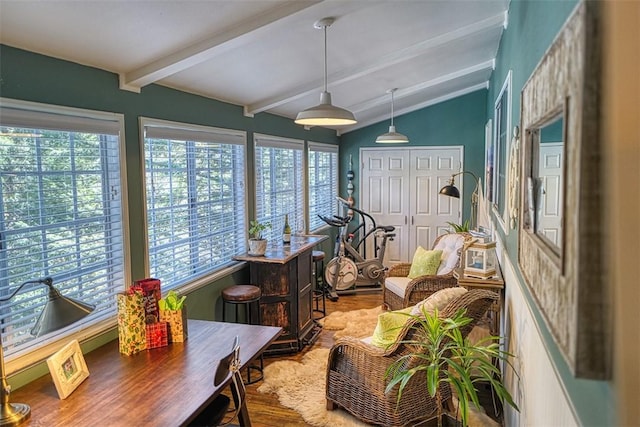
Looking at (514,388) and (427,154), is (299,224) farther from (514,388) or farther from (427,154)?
(514,388)

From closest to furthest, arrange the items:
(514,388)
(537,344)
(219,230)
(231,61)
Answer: (537,344) → (514,388) → (231,61) → (219,230)

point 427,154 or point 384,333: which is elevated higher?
point 427,154

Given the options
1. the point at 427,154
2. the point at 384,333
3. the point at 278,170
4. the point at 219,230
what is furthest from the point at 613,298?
the point at 427,154

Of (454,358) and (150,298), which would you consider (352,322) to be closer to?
(454,358)

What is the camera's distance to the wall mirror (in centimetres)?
116

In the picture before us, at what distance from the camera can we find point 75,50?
2.31m

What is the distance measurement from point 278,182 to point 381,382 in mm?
2781

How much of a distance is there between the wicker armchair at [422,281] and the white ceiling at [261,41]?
5.50ft

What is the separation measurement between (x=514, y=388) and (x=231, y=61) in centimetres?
261

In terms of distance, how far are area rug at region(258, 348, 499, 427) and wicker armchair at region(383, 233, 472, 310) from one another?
0.96 metres

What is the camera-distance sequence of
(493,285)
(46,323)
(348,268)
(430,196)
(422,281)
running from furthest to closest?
(430,196) → (348,268) → (422,281) → (493,285) → (46,323)

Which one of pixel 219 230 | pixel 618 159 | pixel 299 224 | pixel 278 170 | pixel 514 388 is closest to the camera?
pixel 618 159

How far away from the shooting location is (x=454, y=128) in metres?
6.86

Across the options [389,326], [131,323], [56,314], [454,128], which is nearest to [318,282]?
[454,128]
